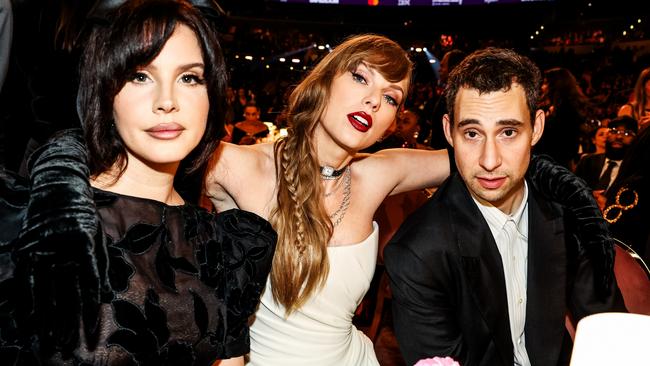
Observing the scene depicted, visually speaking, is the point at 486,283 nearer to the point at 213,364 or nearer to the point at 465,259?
the point at 465,259

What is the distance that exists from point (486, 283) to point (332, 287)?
0.55 meters

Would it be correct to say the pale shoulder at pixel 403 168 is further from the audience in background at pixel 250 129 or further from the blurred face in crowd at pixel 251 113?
the blurred face in crowd at pixel 251 113

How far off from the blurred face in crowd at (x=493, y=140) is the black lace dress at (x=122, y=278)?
2.47 feet

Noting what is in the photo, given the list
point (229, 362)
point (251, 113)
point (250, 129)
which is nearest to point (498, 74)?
point (229, 362)

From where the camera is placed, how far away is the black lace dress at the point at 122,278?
3.65 feet

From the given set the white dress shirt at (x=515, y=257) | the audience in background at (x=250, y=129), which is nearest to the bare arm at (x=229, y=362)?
the white dress shirt at (x=515, y=257)

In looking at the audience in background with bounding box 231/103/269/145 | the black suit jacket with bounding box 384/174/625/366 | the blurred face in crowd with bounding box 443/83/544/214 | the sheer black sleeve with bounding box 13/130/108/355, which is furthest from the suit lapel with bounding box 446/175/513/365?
the audience in background with bounding box 231/103/269/145

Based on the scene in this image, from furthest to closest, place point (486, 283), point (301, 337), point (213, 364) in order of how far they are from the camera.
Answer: point (301, 337) → point (486, 283) → point (213, 364)

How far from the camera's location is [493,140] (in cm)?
201

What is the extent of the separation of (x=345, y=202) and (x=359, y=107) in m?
0.40

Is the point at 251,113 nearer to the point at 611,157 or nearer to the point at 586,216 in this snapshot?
the point at 611,157

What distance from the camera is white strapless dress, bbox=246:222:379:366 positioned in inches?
84.4

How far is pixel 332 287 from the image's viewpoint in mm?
2178

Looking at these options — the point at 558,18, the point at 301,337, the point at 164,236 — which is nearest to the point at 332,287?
the point at 301,337
